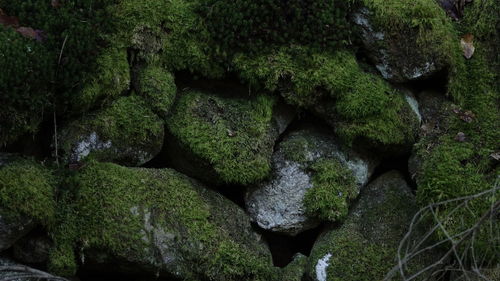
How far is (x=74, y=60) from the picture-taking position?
3982 millimetres

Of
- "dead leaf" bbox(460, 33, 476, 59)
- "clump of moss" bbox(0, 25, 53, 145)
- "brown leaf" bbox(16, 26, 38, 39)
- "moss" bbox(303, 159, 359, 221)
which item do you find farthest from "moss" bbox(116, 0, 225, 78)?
"dead leaf" bbox(460, 33, 476, 59)

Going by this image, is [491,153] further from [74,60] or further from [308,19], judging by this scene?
[74,60]

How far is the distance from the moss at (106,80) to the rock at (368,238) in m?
1.89

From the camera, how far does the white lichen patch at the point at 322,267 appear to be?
13.8ft

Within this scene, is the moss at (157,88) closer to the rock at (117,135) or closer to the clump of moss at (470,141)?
the rock at (117,135)

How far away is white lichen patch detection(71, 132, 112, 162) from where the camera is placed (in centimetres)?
404

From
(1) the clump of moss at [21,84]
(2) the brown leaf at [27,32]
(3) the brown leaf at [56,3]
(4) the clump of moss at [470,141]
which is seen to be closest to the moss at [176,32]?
(3) the brown leaf at [56,3]

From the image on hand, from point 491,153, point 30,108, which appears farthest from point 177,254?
point 491,153

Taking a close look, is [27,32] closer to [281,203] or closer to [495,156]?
[281,203]

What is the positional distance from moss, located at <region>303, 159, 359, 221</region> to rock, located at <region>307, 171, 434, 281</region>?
0.14 meters

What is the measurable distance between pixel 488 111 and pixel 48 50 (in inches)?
133

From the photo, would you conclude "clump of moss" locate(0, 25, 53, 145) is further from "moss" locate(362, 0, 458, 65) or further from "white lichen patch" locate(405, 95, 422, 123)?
"white lichen patch" locate(405, 95, 422, 123)

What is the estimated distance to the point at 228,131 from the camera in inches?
172

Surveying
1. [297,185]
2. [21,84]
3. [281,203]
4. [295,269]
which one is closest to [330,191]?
[297,185]
